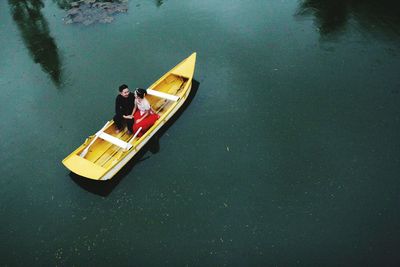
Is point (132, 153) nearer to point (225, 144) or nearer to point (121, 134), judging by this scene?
point (121, 134)

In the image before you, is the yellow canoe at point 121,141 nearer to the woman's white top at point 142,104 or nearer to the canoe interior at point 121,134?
the canoe interior at point 121,134

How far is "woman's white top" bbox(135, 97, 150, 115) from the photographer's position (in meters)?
8.16

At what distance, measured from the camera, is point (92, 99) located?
10211 millimetres

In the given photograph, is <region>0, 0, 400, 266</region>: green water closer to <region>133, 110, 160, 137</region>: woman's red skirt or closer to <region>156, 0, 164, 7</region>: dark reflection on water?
<region>133, 110, 160, 137</region>: woman's red skirt

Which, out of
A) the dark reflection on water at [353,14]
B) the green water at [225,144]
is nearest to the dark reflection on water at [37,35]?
the green water at [225,144]

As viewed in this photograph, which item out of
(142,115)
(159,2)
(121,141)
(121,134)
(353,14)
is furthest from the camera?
(159,2)

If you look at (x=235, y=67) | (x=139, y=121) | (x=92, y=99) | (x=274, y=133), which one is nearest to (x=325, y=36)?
(x=235, y=67)

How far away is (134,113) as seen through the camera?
8414mm

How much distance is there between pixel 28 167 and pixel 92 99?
9.70 feet

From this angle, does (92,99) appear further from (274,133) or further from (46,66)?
(274,133)

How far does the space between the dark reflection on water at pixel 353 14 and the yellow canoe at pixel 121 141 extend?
589cm

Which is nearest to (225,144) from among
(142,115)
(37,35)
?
(142,115)

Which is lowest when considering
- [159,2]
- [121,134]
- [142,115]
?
[121,134]

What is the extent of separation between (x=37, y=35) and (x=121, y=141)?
350 inches
